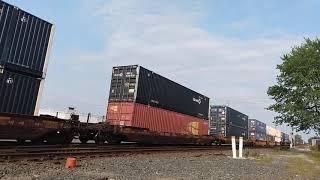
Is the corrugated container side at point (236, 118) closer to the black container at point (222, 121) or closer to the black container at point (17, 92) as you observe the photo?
the black container at point (222, 121)

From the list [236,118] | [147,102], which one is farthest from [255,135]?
[147,102]

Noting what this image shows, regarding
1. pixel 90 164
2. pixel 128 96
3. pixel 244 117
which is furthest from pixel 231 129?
pixel 90 164

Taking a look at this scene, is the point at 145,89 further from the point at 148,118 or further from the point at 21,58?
the point at 21,58

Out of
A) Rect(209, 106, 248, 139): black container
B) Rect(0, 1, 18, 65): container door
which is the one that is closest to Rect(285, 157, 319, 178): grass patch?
Rect(0, 1, 18, 65): container door

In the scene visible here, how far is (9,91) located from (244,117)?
47058 millimetres

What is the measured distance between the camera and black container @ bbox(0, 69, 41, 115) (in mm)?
16250

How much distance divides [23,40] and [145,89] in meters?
10.1

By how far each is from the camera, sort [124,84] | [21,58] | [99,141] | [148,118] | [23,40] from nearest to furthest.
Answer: [21,58] < [23,40] < [99,141] < [124,84] < [148,118]

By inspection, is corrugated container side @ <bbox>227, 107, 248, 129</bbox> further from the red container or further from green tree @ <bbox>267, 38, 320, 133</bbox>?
the red container

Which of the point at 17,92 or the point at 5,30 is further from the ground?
the point at 5,30

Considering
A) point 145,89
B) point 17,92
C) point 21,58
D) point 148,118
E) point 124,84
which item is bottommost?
point 17,92

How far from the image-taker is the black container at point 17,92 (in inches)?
640

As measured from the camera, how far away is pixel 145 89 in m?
25.6

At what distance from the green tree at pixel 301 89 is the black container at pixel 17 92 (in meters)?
28.4
